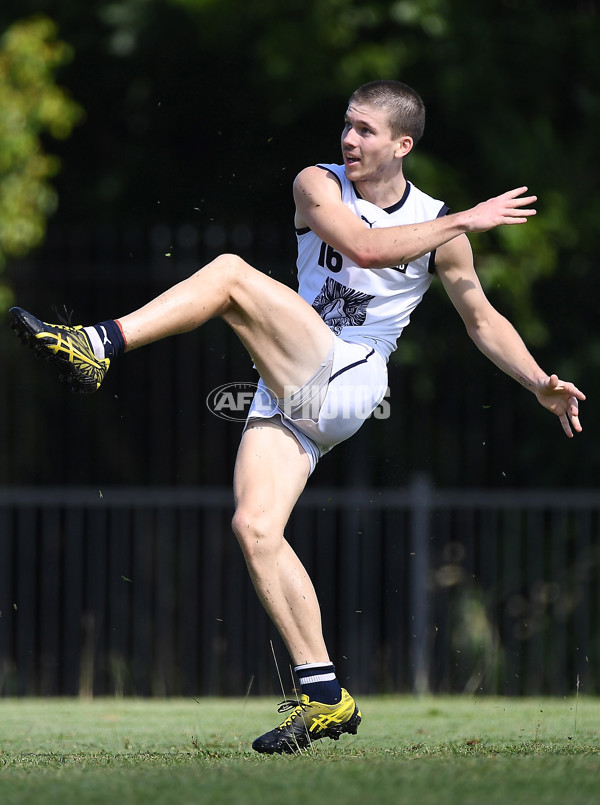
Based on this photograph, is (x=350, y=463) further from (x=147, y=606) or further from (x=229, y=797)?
(x=229, y=797)

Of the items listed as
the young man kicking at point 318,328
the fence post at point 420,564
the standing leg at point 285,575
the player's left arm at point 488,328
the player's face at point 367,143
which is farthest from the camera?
the fence post at point 420,564

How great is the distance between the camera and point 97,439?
10031 millimetres

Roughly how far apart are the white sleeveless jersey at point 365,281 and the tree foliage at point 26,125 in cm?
463

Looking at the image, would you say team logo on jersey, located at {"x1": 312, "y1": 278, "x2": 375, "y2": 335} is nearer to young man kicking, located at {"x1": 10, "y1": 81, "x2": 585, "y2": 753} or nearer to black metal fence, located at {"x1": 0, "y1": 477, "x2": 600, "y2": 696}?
young man kicking, located at {"x1": 10, "y1": 81, "x2": 585, "y2": 753}

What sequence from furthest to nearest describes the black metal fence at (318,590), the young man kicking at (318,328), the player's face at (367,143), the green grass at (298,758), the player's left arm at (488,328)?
1. the black metal fence at (318,590)
2. the player's left arm at (488,328)
3. the player's face at (367,143)
4. the young man kicking at (318,328)
5. the green grass at (298,758)

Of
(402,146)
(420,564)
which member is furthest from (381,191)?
(420,564)

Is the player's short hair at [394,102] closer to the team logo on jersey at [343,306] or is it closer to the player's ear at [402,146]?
the player's ear at [402,146]

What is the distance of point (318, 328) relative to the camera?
4.27 meters

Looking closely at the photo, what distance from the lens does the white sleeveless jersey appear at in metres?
4.61

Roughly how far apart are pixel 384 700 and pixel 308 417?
419cm

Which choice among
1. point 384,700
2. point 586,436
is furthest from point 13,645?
point 586,436

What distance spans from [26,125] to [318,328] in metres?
5.55

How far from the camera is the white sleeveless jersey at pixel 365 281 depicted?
181 inches

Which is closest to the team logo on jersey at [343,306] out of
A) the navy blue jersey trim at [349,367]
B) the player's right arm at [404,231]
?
the navy blue jersey trim at [349,367]
